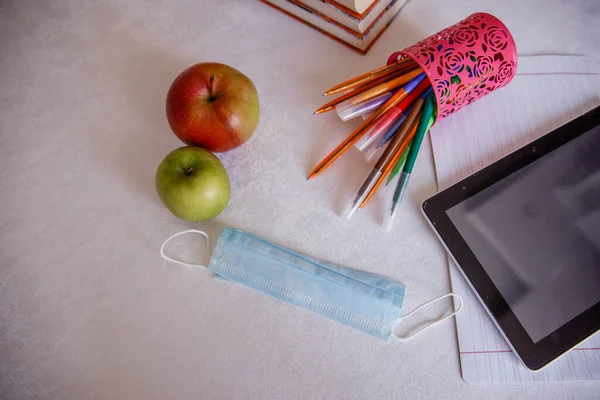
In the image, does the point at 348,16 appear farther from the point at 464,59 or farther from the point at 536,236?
the point at 536,236

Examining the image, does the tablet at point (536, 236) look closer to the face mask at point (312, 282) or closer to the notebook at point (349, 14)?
the face mask at point (312, 282)

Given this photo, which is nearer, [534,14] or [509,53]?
[509,53]

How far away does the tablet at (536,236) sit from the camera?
561 millimetres

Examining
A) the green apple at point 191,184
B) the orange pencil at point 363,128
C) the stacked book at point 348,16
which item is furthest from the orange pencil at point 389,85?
the green apple at point 191,184

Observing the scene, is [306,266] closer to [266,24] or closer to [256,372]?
[256,372]

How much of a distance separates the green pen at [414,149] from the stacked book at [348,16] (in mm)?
149

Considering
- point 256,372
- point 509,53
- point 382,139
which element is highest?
point 509,53

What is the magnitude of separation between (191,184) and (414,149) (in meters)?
0.29

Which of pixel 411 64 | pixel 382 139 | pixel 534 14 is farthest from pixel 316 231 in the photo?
pixel 534 14

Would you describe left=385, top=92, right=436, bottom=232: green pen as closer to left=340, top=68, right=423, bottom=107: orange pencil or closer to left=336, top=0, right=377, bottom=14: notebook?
left=340, top=68, right=423, bottom=107: orange pencil

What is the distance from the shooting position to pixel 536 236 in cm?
59

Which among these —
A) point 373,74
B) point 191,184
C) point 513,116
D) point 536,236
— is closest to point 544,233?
point 536,236

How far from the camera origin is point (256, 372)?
57 cm

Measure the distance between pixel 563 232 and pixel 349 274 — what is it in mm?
279
